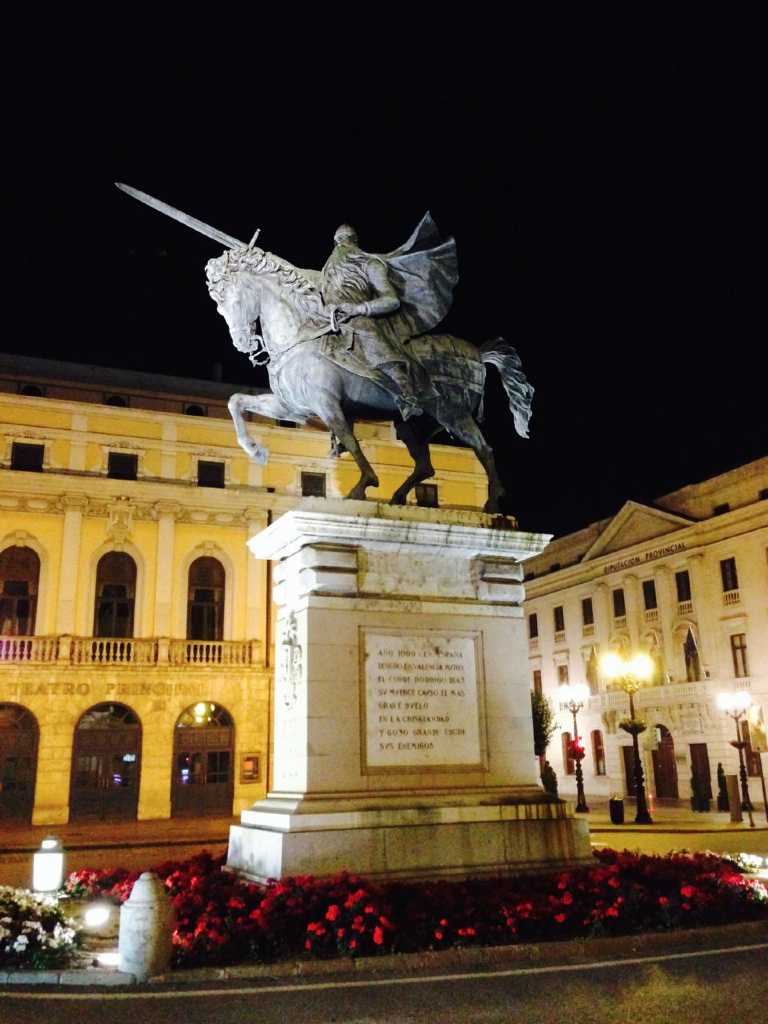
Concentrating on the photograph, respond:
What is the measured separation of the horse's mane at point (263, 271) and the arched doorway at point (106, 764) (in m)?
24.7

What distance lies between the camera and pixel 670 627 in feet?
149

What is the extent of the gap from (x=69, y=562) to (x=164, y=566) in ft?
11.0

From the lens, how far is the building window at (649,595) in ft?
155

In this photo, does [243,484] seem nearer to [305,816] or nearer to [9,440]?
[9,440]

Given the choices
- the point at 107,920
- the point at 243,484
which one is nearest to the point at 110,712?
the point at 243,484

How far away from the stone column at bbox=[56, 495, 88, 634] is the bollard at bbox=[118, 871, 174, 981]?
26823 millimetres

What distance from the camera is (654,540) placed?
46.9 metres

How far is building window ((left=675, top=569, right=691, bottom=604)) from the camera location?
1768 inches

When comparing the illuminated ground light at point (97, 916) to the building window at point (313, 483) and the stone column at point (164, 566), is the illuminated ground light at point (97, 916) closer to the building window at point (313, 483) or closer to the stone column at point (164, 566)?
the stone column at point (164, 566)

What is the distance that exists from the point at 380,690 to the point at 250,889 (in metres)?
2.24

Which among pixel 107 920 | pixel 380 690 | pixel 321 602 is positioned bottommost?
pixel 107 920

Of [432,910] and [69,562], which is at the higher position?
[69,562]

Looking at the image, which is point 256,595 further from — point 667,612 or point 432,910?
point 432,910

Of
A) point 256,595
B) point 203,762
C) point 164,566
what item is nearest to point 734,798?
point 203,762
